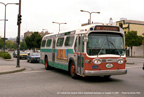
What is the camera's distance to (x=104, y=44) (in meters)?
10.6

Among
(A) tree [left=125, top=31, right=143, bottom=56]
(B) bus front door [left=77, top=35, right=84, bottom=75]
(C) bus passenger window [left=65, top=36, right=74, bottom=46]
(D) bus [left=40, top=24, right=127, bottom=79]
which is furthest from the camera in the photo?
(A) tree [left=125, top=31, right=143, bottom=56]

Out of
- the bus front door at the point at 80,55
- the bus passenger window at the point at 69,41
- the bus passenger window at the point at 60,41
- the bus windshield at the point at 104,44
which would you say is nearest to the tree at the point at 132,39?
the bus passenger window at the point at 60,41

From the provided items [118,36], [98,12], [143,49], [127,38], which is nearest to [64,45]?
[118,36]

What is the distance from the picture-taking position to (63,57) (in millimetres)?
13523

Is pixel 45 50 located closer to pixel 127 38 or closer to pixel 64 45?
pixel 64 45

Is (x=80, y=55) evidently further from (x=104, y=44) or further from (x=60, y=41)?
(x=60, y=41)

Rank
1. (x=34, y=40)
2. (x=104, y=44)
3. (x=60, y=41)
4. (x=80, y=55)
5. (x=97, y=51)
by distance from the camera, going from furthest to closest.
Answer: (x=34, y=40)
(x=60, y=41)
(x=80, y=55)
(x=104, y=44)
(x=97, y=51)

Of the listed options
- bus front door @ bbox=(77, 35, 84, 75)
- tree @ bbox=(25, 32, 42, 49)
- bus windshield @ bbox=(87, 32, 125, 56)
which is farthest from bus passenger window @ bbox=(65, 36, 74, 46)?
tree @ bbox=(25, 32, 42, 49)

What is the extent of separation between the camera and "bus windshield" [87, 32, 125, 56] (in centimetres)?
1041

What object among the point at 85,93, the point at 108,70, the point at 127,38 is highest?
the point at 127,38

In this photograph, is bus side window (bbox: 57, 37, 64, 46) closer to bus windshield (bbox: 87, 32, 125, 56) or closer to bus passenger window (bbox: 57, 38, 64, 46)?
bus passenger window (bbox: 57, 38, 64, 46)

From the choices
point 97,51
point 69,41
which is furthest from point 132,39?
point 97,51

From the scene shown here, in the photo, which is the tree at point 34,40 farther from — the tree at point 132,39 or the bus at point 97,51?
the bus at point 97,51

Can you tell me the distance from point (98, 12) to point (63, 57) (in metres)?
27.8
